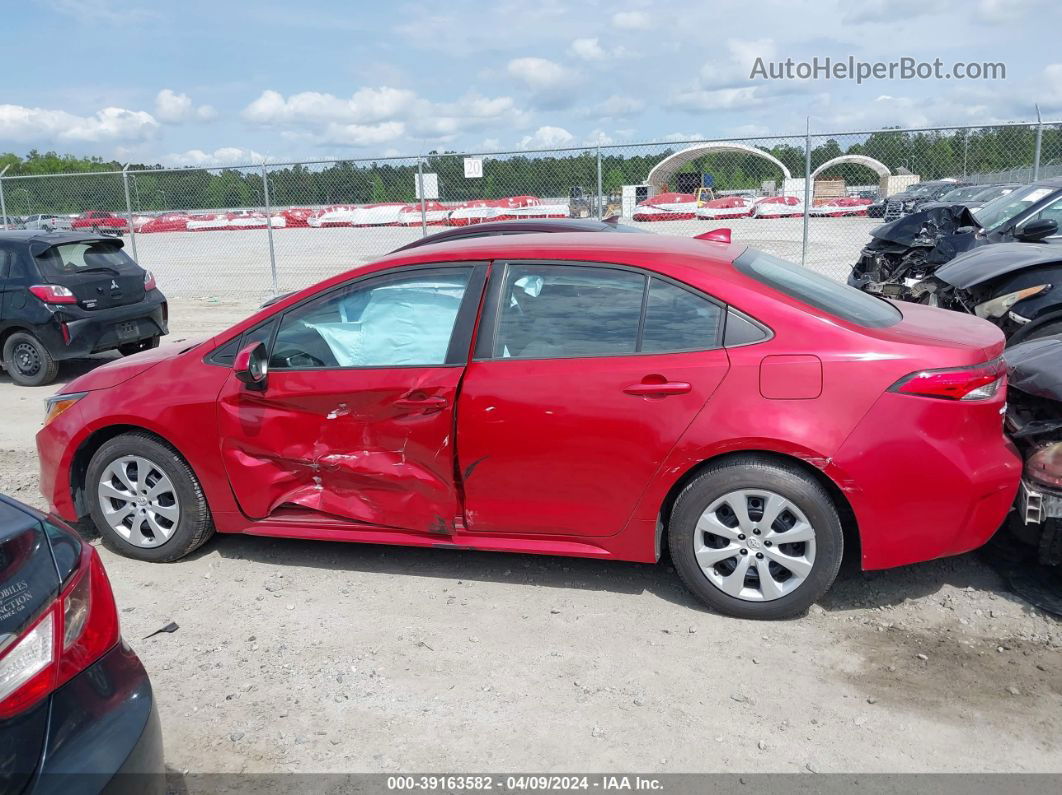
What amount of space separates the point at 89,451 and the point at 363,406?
1717 mm

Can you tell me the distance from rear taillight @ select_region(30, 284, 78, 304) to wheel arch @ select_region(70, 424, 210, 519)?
5139 millimetres

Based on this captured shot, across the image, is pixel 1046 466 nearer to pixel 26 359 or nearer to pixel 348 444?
pixel 348 444

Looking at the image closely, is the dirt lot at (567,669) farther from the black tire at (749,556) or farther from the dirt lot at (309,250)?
the dirt lot at (309,250)

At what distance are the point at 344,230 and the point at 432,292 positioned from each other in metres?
19.4

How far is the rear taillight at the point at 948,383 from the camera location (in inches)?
137

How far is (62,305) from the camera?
8.94m

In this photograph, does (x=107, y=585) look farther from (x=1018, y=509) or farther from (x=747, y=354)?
(x=1018, y=509)

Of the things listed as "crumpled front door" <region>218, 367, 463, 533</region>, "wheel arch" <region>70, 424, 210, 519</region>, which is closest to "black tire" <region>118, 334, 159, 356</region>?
"wheel arch" <region>70, 424, 210, 519</region>

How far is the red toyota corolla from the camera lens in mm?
3529

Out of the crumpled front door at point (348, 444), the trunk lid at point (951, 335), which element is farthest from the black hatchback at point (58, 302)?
the trunk lid at point (951, 335)

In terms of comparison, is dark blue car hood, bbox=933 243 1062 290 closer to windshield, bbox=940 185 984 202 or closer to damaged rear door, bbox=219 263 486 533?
damaged rear door, bbox=219 263 486 533

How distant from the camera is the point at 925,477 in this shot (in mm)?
3494

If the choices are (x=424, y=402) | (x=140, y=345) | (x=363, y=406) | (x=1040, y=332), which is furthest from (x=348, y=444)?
(x=140, y=345)

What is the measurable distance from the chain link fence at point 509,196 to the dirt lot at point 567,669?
731 centimetres
